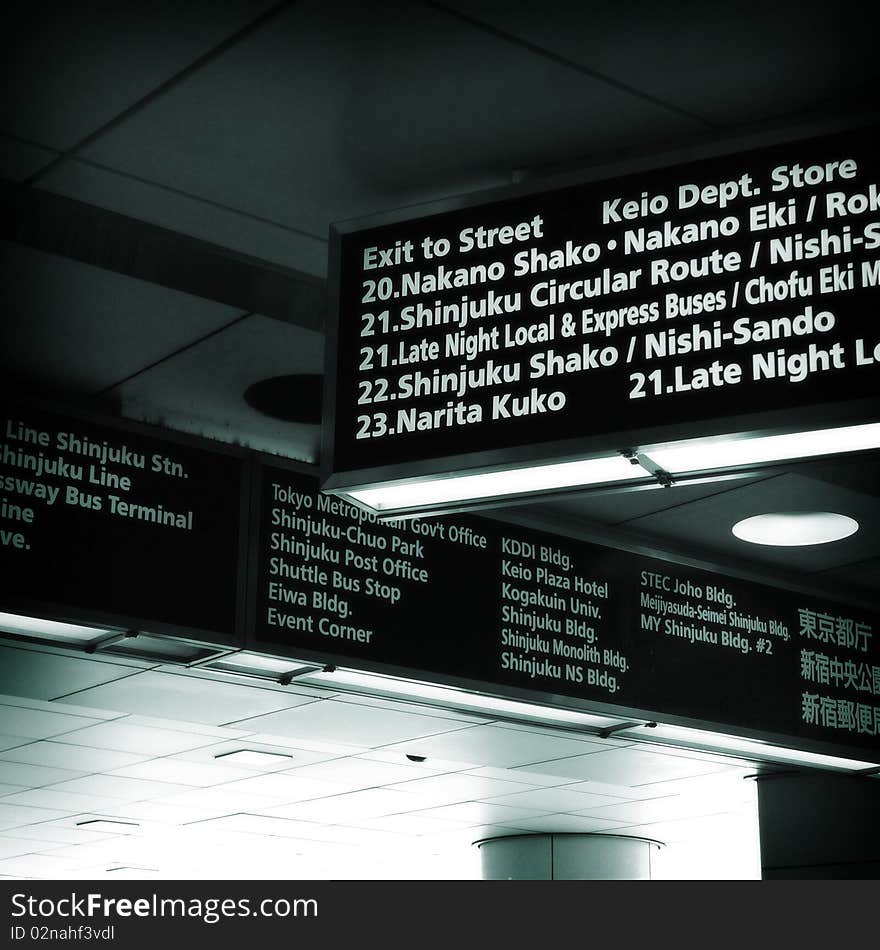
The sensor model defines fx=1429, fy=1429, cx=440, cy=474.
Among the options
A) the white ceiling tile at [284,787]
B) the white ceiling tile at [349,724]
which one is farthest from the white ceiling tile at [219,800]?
the white ceiling tile at [349,724]

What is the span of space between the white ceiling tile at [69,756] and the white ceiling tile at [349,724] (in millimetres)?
1358

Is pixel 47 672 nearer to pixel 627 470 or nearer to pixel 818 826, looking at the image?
pixel 627 470

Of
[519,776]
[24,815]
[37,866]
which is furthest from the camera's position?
[37,866]

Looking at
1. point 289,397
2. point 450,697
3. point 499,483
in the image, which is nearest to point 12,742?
point 450,697

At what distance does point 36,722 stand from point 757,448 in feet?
17.6

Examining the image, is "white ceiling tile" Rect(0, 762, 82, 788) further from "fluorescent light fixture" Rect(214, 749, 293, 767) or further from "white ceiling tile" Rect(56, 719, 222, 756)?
"fluorescent light fixture" Rect(214, 749, 293, 767)

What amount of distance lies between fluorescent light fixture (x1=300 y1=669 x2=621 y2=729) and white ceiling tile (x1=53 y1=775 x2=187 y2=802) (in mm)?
3960

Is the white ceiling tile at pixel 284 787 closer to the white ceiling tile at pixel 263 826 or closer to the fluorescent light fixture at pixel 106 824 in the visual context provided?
the white ceiling tile at pixel 263 826

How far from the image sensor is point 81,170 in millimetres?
3287

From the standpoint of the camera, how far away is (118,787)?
8.62 metres

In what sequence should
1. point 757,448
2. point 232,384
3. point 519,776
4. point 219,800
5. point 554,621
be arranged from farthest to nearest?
1. point 219,800
2. point 519,776
3. point 554,621
4. point 232,384
5. point 757,448

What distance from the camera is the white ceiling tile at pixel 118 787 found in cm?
845

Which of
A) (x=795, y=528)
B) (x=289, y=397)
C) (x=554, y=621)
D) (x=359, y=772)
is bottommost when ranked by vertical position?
(x=359, y=772)

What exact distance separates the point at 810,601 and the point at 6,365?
3317 mm
